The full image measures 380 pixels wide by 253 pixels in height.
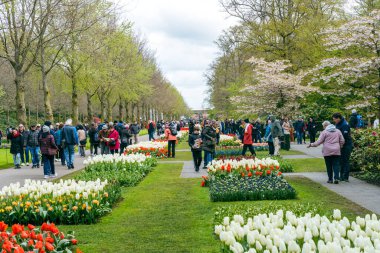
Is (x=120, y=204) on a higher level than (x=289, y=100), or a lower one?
lower

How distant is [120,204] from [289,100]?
84.0ft

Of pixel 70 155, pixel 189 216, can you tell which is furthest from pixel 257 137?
pixel 189 216

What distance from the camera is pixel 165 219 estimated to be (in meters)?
8.66

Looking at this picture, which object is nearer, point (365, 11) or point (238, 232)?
point (238, 232)

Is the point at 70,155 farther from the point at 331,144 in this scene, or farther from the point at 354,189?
the point at 354,189

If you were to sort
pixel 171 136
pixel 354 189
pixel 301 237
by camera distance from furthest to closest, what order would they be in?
pixel 171 136, pixel 354 189, pixel 301 237

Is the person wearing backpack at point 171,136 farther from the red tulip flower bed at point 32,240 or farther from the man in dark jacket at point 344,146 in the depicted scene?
the red tulip flower bed at point 32,240

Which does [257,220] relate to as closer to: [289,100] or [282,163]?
[282,163]

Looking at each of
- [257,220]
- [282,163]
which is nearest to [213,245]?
[257,220]

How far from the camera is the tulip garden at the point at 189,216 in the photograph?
5246 mm

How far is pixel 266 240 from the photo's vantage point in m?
4.84

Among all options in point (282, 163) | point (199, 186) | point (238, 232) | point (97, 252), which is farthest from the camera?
point (282, 163)

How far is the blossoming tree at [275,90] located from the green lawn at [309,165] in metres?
13.3

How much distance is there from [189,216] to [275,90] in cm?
2632
